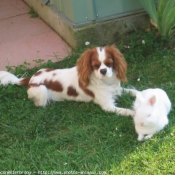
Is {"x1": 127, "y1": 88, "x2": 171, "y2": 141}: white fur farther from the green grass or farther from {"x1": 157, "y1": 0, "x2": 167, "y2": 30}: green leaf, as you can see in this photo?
{"x1": 157, "y1": 0, "x2": 167, "y2": 30}: green leaf

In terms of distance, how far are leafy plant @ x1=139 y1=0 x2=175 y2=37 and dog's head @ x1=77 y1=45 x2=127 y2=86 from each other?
3.54 ft

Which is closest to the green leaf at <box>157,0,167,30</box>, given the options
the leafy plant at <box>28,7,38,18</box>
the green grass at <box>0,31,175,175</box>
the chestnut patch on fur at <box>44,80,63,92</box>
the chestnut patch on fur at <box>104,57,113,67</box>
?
the green grass at <box>0,31,175,175</box>

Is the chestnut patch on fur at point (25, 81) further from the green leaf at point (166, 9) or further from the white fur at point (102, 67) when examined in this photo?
the green leaf at point (166, 9)

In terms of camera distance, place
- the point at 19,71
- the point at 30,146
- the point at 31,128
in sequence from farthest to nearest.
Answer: the point at 19,71 → the point at 31,128 → the point at 30,146

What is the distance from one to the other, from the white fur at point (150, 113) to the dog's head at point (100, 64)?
46 cm

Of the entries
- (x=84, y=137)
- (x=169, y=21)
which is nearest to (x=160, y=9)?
(x=169, y=21)

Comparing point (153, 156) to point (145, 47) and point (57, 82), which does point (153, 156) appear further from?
point (145, 47)

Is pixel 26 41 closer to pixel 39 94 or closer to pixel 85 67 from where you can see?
pixel 39 94

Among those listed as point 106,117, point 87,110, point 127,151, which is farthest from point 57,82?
point 127,151

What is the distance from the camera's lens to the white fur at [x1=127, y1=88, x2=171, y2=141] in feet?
10.5

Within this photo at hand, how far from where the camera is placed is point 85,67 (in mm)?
3811

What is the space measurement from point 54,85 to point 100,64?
0.69 metres

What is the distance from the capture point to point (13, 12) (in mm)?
6941

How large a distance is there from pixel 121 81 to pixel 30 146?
1.25 m
